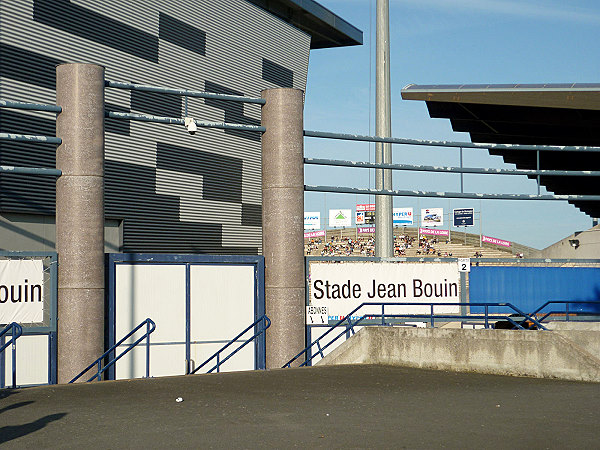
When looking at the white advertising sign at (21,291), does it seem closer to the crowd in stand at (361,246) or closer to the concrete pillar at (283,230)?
the concrete pillar at (283,230)

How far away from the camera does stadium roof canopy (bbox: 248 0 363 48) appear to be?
137 feet

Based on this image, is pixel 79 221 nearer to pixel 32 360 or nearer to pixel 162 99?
pixel 32 360

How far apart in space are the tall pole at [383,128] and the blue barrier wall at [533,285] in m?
8.18

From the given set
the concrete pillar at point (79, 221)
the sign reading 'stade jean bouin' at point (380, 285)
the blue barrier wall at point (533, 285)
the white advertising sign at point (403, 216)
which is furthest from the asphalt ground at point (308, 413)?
the white advertising sign at point (403, 216)

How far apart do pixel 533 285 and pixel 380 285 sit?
12.9 ft

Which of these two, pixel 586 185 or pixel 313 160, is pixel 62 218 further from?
pixel 586 185

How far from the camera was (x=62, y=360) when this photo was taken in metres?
14.5

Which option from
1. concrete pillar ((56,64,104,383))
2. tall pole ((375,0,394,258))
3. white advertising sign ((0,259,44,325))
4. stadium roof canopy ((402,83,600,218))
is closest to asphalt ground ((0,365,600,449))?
concrete pillar ((56,64,104,383))

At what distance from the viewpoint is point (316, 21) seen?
44250mm

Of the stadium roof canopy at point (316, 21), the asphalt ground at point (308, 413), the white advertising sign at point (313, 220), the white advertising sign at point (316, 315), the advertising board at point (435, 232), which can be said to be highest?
the stadium roof canopy at point (316, 21)

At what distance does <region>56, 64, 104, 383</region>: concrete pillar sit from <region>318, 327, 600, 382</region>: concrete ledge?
4839 mm

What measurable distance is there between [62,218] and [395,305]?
7416 millimetres

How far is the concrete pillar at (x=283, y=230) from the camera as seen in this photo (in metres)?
16.8

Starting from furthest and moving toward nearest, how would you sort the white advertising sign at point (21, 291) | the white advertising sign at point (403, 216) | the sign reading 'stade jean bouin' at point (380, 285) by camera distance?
1. the white advertising sign at point (403, 216)
2. the sign reading 'stade jean bouin' at point (380, 285)
3. the white advertising sign at point (21, 291)
